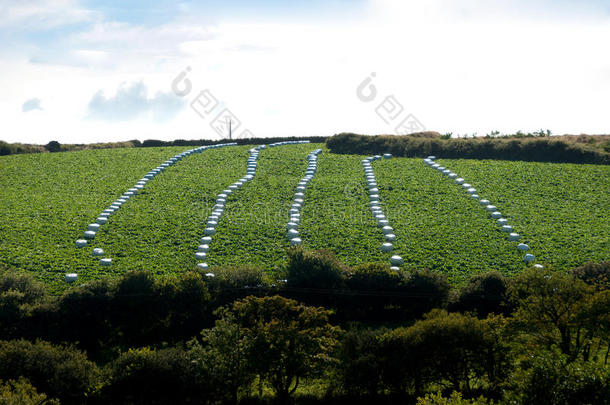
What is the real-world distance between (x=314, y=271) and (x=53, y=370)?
10451 mm

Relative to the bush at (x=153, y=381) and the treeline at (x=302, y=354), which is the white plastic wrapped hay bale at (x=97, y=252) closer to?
A: the treeline at (x=302, y=354)

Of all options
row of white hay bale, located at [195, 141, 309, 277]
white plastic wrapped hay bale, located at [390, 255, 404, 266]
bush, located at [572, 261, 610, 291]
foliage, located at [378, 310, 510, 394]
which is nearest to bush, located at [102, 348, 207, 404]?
foliage, located at [378, 310, 510, 394]

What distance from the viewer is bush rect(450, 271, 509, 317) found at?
23297 mm

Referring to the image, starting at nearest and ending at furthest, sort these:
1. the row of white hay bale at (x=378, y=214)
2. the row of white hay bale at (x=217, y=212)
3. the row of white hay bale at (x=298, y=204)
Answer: the row of white hay bale at (x=378, y=214)
the row of white hay bale at (x=217, y=212)
the row of white hay bale at (x=298, y=204)

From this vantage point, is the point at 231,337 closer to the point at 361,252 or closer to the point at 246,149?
the point at 361,252

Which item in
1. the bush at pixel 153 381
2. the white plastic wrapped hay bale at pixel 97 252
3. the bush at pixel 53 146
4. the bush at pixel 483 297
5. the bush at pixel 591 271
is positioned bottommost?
the bush at pixel 153 381

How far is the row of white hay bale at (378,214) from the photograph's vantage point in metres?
26.3

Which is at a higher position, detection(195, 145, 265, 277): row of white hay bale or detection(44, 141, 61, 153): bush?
detection(44, 141, 61, 153): bush

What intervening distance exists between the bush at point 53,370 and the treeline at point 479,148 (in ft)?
101

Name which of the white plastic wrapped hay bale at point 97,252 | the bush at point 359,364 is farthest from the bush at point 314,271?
the white plastic wrapped hay bale at point 97,252

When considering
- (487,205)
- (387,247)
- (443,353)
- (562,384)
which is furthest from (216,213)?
(562,384)

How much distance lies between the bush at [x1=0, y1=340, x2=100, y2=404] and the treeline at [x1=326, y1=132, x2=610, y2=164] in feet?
101

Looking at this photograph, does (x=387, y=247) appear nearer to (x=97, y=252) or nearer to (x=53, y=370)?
(x=97, y=252)

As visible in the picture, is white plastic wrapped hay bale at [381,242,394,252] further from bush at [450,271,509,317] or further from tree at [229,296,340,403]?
tree at [229,296,340,403]
